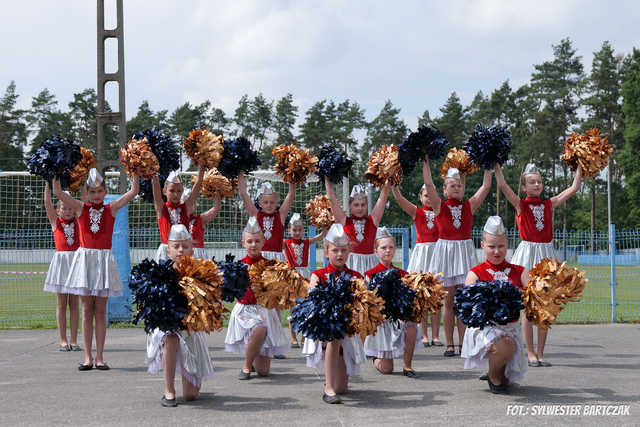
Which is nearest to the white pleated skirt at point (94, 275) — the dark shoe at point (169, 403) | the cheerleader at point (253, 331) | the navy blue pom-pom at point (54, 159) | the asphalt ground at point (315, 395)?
the asphalt ground at point (315, 395)

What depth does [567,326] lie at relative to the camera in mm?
10867

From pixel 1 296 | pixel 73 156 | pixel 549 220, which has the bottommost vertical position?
pixel 1 296

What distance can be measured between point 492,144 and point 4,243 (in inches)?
508

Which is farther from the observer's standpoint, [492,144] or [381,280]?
[492,144]

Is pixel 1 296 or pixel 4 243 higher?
pixel 4 243

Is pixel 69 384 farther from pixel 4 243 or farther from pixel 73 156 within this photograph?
pixel 4 243

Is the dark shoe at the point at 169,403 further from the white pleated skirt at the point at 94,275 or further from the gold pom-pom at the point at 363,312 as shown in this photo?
the white pleated skirt at the point at 94,275

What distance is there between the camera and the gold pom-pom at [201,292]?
5.11m

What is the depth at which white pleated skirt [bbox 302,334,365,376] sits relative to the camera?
221 inches

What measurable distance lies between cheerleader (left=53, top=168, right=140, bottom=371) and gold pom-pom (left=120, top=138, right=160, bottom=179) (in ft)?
0.89

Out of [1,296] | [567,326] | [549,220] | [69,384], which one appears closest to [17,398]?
[69,384]

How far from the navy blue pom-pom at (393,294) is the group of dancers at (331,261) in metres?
0.26

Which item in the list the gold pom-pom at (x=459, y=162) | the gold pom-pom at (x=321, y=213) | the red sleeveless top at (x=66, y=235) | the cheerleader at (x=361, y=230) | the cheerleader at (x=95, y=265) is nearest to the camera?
the cheerleader at (x=95, y=265)

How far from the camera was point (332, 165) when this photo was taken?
22.9 feet
